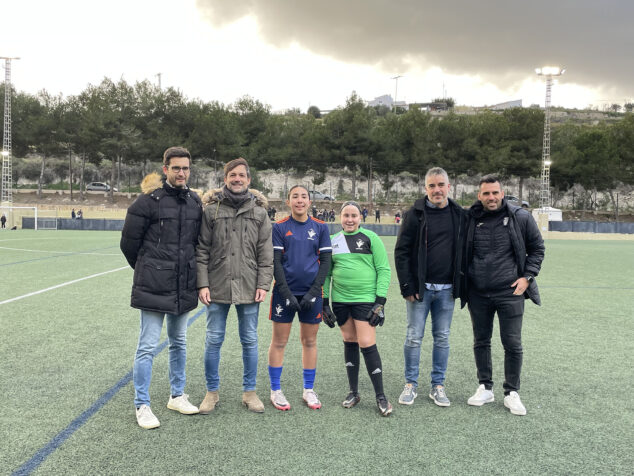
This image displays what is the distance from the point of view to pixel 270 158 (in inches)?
1961

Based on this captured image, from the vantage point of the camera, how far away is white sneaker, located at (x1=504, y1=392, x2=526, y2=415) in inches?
153

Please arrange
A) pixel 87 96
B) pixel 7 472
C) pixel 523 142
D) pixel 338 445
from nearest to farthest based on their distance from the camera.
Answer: pixel 7 472 → pixel 338 445 → pixel 523 142 → pixel 87 96

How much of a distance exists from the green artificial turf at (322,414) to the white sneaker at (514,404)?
0.07m

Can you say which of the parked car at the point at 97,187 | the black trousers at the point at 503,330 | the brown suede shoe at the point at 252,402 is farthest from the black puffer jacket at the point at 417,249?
the parked car at the point at 97,187

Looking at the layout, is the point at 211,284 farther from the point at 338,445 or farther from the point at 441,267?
the point at 441,267

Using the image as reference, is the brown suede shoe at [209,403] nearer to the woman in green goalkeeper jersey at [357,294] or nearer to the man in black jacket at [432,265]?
the woman in green goalkeeper jersey at [357,294]

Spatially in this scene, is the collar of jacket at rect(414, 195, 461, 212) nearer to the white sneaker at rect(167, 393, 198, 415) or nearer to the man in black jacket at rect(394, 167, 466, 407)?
the man in black jacket at rect(394, 167, 466, 407)

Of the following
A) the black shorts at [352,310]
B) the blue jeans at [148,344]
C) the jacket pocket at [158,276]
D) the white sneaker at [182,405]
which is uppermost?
the jacket pocket at [158,276]

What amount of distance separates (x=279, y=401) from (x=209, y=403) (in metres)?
0.55

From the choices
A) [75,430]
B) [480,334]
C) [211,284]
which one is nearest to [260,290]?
[211,284]

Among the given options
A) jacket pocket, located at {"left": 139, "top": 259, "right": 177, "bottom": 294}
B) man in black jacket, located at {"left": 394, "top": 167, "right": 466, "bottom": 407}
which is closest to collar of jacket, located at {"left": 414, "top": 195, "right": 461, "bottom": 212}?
man in black jacket, located at {"left": 394, "top": 167, "right": 466, "bottom": 407}

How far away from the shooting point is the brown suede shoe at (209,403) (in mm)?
3822

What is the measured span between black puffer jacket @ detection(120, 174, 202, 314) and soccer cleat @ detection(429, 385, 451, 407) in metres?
2.14

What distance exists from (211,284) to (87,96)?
185 ft
